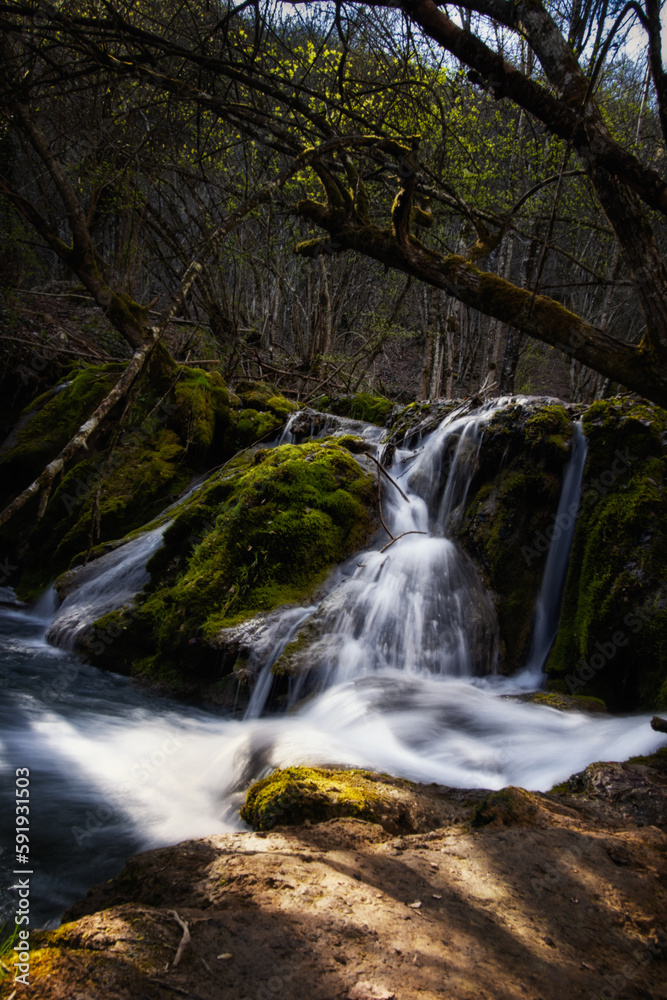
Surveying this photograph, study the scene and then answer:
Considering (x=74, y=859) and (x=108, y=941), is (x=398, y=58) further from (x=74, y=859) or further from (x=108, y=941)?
(x=74, y=859)

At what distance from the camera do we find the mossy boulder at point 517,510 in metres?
5.52

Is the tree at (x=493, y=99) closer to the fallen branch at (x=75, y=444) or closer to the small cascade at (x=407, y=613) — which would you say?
the fallen branch at (x=75, y=444)

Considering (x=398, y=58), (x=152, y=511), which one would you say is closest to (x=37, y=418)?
(x=152, y=511)

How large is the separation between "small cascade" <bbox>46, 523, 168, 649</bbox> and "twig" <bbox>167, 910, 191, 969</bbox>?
15.1 feet

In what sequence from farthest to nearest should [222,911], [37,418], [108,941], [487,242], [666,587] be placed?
[37,418] < [666,587] < [487,242] < [222,911] < [108,941]

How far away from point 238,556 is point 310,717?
6.42ft

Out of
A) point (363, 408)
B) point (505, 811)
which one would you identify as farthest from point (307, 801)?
point (363, 408)

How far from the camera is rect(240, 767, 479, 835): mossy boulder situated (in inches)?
88.6

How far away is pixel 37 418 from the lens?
9273 millimetres

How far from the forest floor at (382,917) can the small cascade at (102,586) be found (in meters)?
4.18

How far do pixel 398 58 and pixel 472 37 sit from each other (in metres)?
1.12

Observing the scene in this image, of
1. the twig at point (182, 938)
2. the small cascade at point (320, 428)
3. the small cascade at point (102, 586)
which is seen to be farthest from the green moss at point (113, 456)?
the twig at point (182, 938)

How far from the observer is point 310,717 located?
4094 millimetres

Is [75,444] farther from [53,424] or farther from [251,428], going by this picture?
Result: [53,424]
